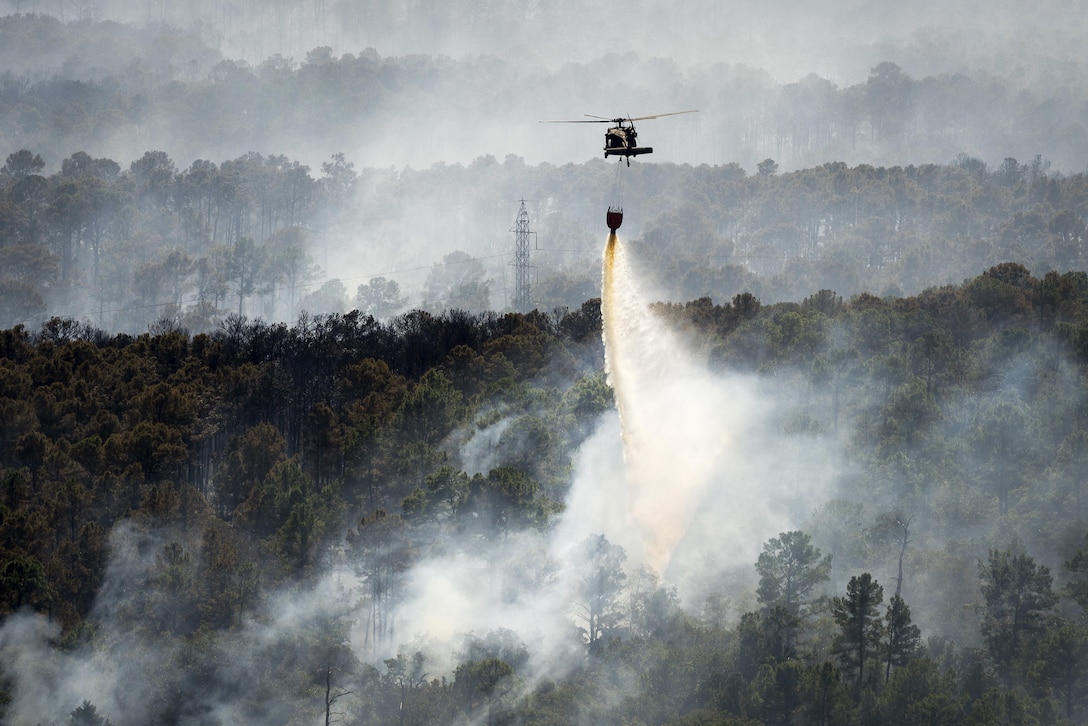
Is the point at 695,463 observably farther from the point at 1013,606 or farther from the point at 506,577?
the point at 1013,606

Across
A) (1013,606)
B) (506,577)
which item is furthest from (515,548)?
(1013,606)

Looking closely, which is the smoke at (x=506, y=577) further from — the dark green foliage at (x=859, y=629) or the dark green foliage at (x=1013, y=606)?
the dark green foliage at (x=1013, y=606)

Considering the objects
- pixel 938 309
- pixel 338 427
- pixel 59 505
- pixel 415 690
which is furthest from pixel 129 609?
pixel 938 309

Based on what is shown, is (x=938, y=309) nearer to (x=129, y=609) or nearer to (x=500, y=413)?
(x=500, y=413)

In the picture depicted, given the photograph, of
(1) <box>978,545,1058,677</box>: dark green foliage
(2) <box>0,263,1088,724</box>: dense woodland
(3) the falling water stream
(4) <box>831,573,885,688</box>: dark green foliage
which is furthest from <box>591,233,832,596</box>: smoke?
(1) <box>978,545,1058,677</box>: dark green foliage

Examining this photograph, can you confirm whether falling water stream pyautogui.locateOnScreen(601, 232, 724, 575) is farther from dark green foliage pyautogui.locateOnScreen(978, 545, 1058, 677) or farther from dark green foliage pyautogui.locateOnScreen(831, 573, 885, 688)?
dark green foliage pyautogui.locateOnScreen(978, 545, 1058, 677)

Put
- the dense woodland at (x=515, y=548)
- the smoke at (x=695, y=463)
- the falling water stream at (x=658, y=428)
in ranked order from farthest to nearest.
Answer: the falling water stream at (x=658, y=428)
the smoke at (x=695, y=463)
the dense woodland at (x=515, y=548)

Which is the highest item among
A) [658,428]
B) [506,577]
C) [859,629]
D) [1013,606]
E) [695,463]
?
[658,428]

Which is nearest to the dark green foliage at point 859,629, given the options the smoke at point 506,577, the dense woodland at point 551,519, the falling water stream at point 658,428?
the dense woodland at point 551,519
